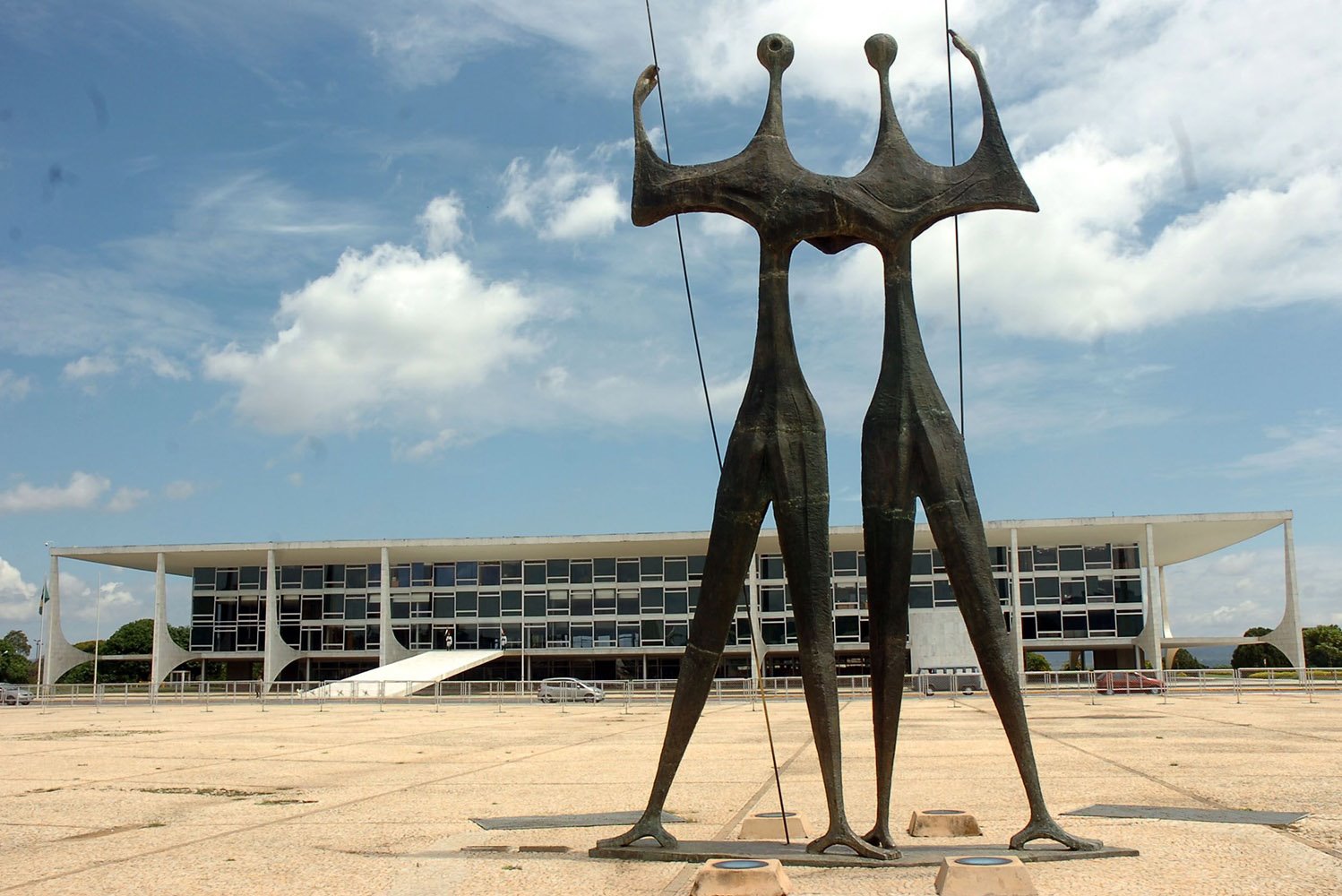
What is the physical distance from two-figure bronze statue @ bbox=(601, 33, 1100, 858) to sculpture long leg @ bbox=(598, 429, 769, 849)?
12mm

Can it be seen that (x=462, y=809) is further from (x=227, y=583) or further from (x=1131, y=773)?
(x=227, y=583)

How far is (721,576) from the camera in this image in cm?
856

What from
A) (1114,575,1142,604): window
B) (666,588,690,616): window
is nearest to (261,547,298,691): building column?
(666,588,690,616): window

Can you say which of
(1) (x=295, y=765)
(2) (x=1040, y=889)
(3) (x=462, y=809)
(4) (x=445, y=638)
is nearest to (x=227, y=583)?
(4) (x=445, y=638)

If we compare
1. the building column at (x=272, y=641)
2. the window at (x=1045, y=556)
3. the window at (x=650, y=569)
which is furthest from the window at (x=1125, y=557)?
the building column at (x=272, y=641)

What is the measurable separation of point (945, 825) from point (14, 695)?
5266 centimetres

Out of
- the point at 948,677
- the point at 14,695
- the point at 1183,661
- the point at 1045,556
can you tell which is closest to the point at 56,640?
the point at 14,695

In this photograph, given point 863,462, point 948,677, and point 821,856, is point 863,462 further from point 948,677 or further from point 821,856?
point 948,677

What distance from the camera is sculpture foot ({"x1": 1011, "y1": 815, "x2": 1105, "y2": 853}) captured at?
7742 mm

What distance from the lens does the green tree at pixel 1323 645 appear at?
89.8 meters

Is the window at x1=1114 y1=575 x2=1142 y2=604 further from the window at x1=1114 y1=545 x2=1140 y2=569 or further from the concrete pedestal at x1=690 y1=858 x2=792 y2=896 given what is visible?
the concrete pedestal at x1=690 y1=858 x2=792 y2=896

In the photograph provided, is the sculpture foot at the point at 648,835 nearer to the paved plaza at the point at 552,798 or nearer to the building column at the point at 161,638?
the paved plaza at the point at 552,798

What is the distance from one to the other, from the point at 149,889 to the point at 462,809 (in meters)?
4.29

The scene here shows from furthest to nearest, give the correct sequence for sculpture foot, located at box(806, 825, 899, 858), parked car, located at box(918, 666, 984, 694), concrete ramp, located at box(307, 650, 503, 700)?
concrete ramp, located at box(307, 650, 503, 700) < parked car, located at box(918, 666, 984, 694) < sculpture foot, located at box(806, 825, 899, 858)
